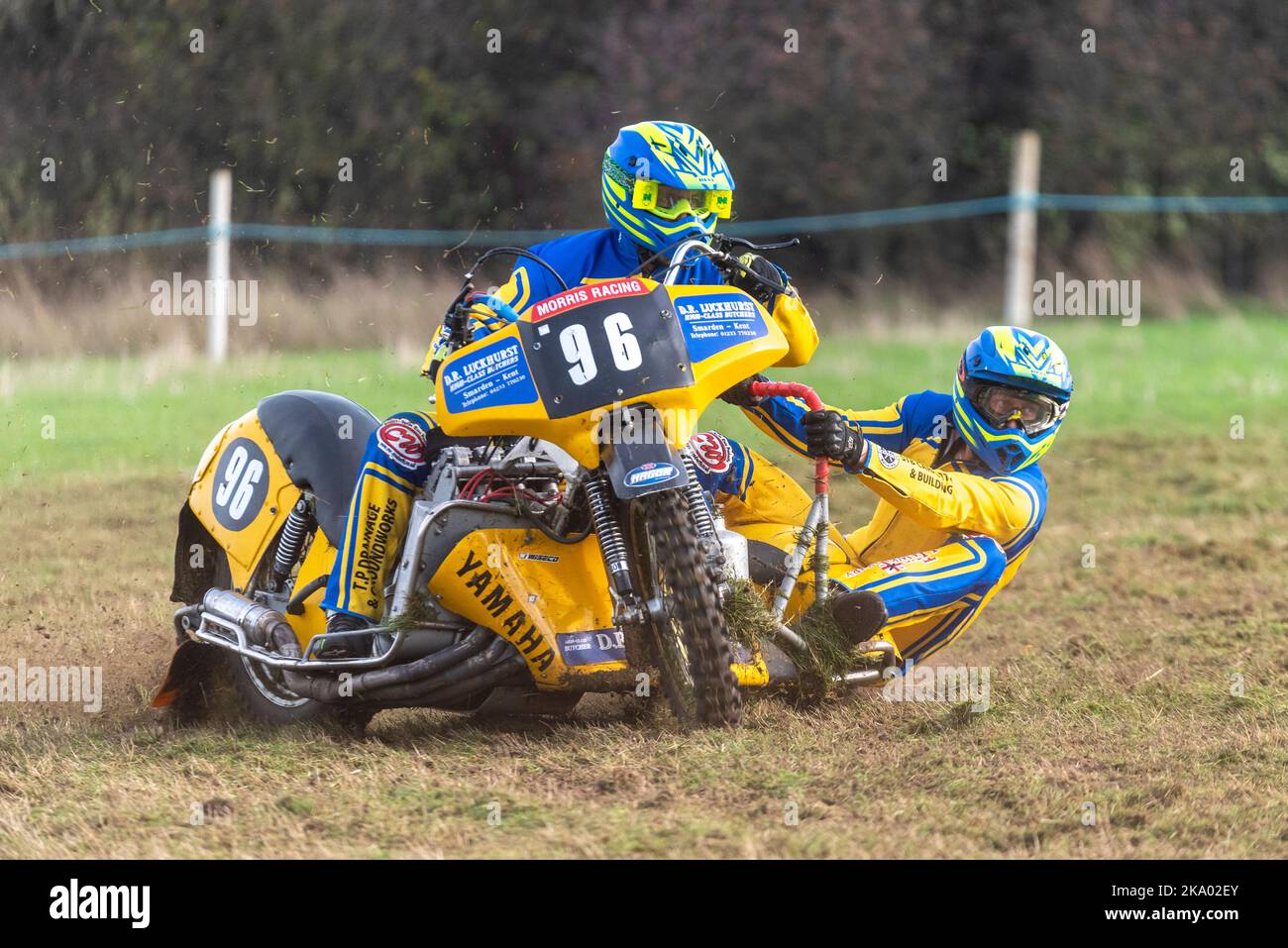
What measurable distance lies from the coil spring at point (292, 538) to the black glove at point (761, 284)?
1630mm

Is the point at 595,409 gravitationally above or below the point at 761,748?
above

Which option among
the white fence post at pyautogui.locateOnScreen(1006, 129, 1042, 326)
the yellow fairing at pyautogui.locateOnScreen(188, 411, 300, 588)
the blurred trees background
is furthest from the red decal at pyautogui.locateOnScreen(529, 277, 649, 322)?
the blurred trees background

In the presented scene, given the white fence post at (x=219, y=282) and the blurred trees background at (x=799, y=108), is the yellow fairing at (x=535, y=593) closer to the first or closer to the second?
the white fence post at (x=219, y=282)

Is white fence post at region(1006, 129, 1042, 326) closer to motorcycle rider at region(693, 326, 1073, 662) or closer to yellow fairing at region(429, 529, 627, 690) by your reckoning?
motorcycle rider at region(693, 326, 1073, 662)

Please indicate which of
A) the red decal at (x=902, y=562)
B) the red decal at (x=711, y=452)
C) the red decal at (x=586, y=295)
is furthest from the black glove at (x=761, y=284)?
the red decal at (x=902, y=562)

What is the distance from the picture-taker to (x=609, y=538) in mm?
5047

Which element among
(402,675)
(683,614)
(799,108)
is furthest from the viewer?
(799,108)

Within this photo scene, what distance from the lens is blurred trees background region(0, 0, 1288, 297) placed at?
19.8 metres

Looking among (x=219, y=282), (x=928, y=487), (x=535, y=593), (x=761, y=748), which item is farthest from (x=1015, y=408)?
(x=219, y=282)

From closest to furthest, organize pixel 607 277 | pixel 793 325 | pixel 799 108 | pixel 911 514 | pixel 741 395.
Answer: pixel 793 325, pixel 607 277, pixel 911 514, pixel 741 395, pixel 799 108

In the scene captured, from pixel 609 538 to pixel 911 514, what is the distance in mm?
1238

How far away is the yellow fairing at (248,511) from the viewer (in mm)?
6039

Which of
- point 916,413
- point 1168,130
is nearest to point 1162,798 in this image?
point 916,413

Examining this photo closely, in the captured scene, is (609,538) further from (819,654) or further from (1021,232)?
(1021,232)
